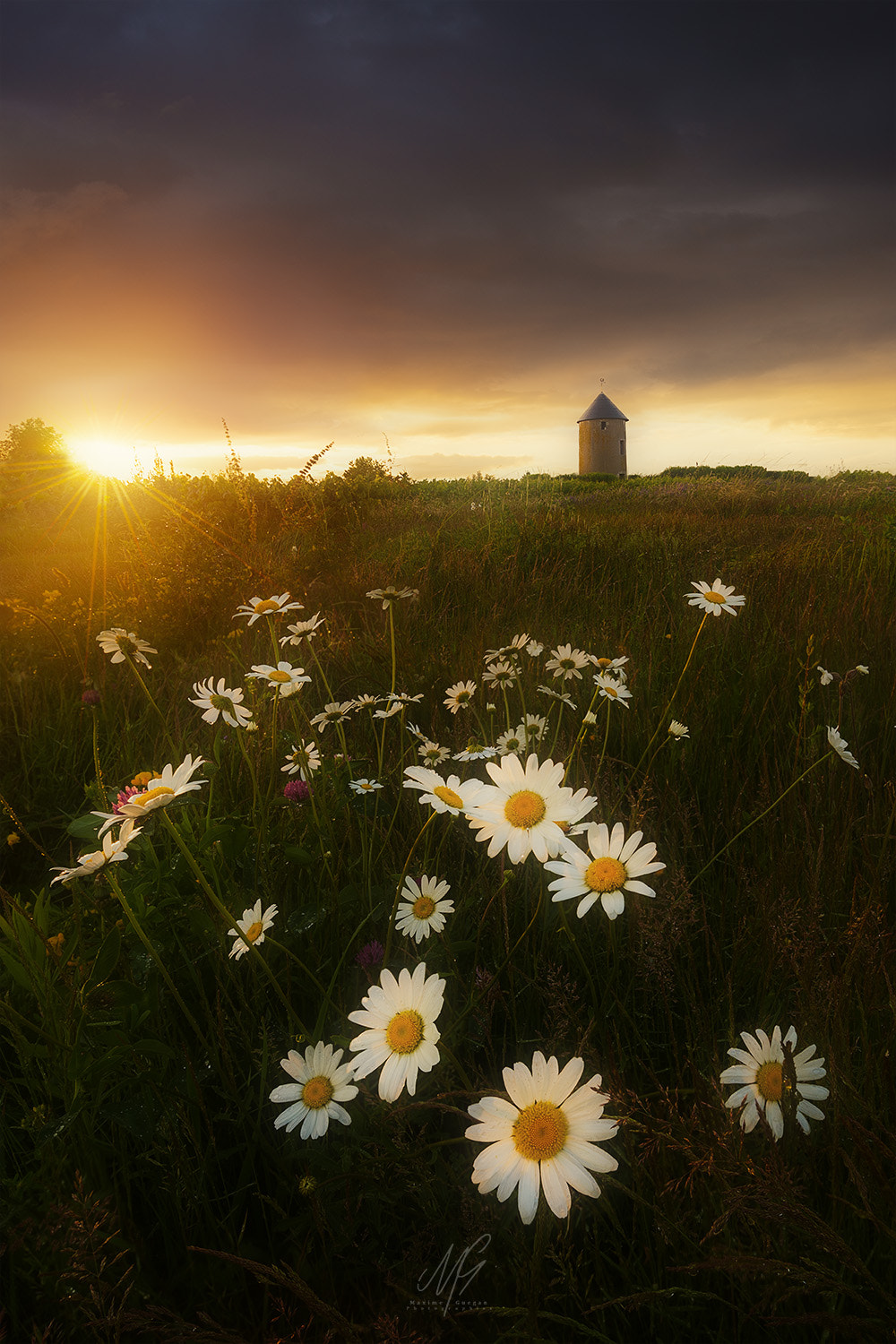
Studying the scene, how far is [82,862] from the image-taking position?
3.41 feet

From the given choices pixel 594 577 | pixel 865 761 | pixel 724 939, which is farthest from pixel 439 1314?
pixel 594 577

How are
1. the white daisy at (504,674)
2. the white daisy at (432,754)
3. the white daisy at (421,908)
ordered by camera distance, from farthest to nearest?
1. the white daisy at (504,674)
2. the white daisy at (432,754)
3. the white daisy at (421,908)

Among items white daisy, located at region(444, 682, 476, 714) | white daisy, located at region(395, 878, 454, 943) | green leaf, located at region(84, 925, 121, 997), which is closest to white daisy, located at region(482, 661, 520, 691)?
white daisy, located at region(444, 682, 476, 714)

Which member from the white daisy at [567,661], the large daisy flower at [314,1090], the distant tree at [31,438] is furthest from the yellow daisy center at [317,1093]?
the distant tree at [31,438]

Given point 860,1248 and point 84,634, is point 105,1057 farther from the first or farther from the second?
point 84,634

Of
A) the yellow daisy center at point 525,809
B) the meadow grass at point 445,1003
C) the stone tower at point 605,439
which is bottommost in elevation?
the meadow grass at point 445,1003

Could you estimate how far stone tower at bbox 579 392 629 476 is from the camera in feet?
166

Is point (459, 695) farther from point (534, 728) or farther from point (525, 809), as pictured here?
point (525, 809)

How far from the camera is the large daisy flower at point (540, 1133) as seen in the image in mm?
748

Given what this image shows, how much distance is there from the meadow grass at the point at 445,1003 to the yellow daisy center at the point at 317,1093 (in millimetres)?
66

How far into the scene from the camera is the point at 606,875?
107 centimetres

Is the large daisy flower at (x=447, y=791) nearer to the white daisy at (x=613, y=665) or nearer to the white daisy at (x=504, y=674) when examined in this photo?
the white daisy at (x=613, y=665)

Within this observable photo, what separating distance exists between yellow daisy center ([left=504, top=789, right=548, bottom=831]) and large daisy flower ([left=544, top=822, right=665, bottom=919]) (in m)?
0.07

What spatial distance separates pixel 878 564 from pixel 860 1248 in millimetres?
4935
